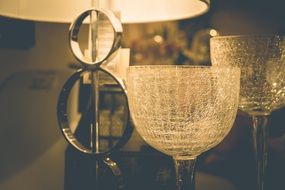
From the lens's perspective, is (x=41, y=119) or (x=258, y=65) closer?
(x=258, y=65)

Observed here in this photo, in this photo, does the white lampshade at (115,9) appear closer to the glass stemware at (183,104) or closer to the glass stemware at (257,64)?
the glass stemware at (257,64)

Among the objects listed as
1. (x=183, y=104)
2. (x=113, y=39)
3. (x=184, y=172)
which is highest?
(x=113, y=39)

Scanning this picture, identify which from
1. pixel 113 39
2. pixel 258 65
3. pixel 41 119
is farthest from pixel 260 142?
pixel 41 119

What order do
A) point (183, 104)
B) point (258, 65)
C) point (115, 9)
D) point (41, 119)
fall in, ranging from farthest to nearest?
point (41, 119) → point (115, 9) → point (258, 65) → point (183, 104)

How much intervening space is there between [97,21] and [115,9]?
101 millimetres

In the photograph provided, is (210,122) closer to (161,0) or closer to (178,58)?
(161,0)

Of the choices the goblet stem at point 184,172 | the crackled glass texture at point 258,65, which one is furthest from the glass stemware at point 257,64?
the goblet stem at point 184,172

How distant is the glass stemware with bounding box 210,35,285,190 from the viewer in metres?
0.67

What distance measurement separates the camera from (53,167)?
1049mm

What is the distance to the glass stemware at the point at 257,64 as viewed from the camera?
67 cm

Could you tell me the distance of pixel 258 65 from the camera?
675mm

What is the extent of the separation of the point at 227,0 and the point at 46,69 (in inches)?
63.9

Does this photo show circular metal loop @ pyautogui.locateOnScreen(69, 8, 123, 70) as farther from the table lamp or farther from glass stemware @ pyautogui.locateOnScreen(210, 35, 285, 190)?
glass stemware @ pyautogui.locateOnScreen(210, 35, 285, 190)

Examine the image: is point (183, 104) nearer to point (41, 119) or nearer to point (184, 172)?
point (184, 172)
